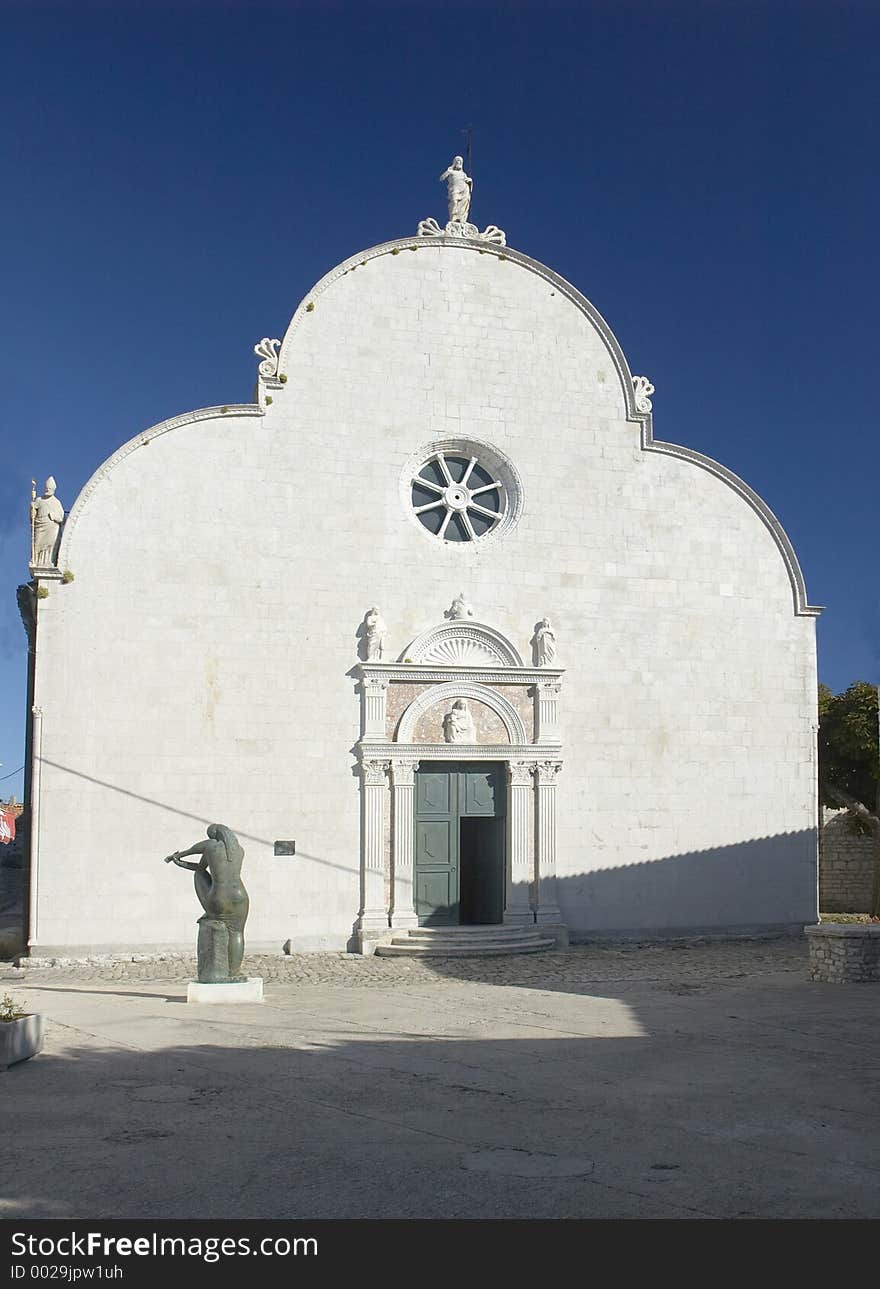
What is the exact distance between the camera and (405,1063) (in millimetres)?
10078

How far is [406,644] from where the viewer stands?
64.6 ft

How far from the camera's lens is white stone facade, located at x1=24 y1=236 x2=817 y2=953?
716 inches

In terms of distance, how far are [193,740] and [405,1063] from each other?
9.23m

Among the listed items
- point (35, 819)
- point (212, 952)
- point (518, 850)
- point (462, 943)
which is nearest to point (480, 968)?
point (462, 943)

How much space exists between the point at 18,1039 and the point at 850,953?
10379mm

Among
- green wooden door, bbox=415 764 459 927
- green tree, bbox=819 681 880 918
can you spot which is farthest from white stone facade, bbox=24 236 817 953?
green tree, bbox=819 681 880 918

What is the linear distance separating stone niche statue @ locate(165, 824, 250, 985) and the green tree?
661 inches

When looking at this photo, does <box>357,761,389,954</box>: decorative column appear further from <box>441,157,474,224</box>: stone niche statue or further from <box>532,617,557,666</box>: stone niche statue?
<box>441,157,474,224</box>: stone niche statue

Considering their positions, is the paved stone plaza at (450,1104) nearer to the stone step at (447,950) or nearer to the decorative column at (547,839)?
the stone step at (447,950)

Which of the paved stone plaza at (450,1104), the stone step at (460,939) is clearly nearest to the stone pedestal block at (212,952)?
the paved stone plaza at (450,1104)

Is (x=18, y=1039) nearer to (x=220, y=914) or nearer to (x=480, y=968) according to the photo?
(x=220, y=914)

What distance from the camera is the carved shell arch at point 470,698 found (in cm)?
1948

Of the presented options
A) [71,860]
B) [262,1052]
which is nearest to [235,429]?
[71,860]
